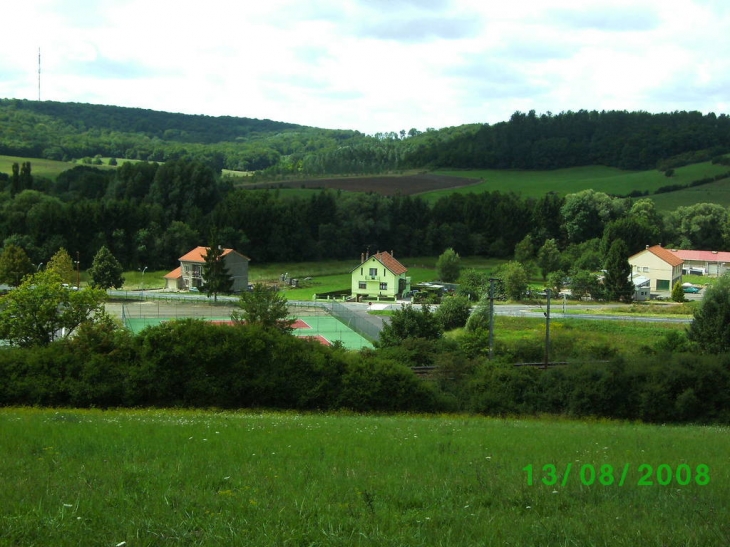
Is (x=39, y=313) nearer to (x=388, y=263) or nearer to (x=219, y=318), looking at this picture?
(x=219, y=318)

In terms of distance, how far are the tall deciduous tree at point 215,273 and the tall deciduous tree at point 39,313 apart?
29.4 meters

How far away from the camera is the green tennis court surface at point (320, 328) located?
4188cm

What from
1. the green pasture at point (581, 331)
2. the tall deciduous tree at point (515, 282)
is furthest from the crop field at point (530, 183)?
the green pasture at point (581, 331)

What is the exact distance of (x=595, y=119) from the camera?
162250 mm

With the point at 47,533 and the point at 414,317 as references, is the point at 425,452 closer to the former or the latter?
the point at 47,533

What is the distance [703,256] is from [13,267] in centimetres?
6464

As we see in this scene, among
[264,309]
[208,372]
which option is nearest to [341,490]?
[208,372]

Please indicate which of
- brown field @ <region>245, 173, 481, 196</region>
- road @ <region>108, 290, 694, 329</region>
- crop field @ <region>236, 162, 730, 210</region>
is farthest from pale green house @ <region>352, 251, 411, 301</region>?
brown field @ <region>245, 173, 481, 196</region>

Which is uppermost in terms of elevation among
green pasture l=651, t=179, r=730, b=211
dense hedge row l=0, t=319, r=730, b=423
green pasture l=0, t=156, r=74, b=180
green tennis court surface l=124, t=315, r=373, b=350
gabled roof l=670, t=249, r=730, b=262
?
green pasture l=0, t=156, r=74, b=180

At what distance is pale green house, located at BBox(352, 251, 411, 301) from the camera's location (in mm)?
63406

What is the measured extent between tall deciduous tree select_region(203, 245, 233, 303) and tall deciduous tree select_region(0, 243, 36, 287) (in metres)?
13.4

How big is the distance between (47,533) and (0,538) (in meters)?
0.34

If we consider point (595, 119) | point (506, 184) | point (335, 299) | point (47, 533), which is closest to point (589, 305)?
point (335, 299)

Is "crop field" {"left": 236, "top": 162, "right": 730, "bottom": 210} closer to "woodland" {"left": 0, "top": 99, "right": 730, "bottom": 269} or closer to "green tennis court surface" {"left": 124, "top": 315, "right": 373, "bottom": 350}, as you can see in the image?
"woodland" {"left": 0, "top": 99, "right": 730, "bottom": 269}
